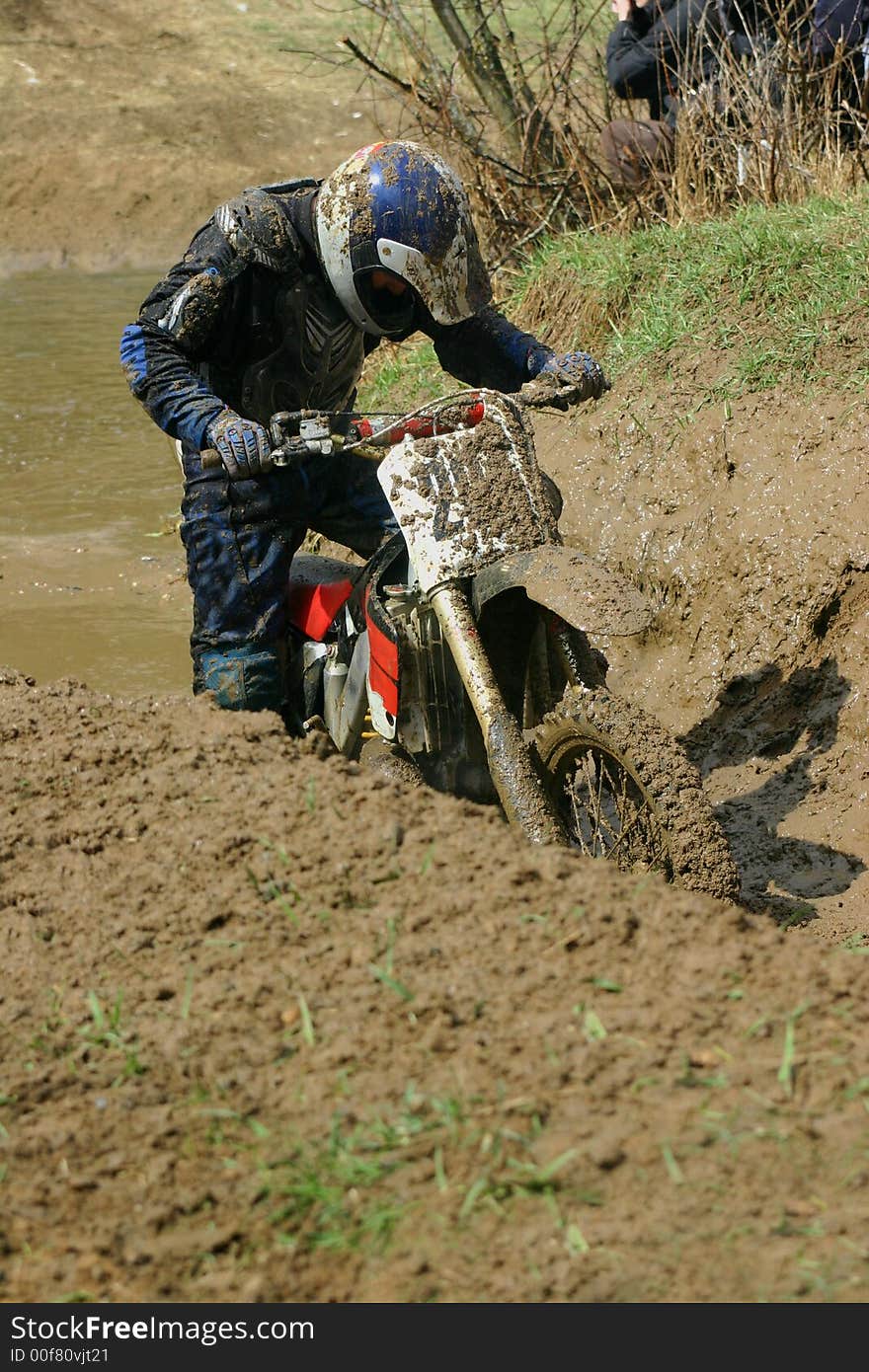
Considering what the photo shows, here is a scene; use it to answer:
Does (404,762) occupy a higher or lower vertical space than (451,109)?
lower

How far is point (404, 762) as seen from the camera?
430 centimetres

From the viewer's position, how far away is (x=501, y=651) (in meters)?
4.16

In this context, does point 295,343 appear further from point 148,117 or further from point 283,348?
point 148,117

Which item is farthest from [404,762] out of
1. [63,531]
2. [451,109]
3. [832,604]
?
[451,109]

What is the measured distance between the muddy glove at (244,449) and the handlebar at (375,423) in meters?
0.02

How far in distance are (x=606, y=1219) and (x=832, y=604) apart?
358 centimetres

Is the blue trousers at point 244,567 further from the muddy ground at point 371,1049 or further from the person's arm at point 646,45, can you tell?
the person's arm at point 646,45

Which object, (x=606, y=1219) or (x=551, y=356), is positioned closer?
(x=606, y=1219)

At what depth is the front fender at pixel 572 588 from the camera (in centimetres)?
360

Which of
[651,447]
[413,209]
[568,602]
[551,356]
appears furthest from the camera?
[651,447]

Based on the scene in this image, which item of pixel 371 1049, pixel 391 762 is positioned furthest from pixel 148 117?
pixel 371 1049

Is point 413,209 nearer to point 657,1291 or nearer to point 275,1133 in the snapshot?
point 275,1133

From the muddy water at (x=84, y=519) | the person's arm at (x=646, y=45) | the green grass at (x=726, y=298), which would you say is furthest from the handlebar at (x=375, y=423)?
the person's arm at (x=646, y=45)

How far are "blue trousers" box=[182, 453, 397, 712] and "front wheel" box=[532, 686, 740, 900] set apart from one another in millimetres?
1021
